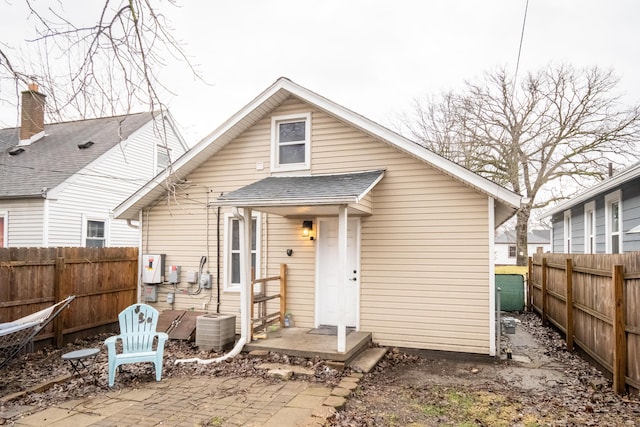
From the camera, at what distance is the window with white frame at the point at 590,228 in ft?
36.5

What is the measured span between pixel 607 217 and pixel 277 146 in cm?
825

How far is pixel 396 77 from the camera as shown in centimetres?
1942

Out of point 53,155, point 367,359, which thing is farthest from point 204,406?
point 53,155

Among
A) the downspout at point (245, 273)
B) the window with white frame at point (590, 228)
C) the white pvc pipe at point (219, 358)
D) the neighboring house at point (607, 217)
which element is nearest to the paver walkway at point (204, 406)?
the white pvc pipe at point (219, 358)

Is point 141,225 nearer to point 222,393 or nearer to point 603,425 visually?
point 222,393

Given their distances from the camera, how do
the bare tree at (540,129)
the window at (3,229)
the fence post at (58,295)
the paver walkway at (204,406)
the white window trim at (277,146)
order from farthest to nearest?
the bare tree at (540,129)
the window at (3,229)
the white window trim at (277,146)
the fence post at (58,295)
the paver walkway at (204,406)

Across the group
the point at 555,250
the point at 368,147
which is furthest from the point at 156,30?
the point at 555,250

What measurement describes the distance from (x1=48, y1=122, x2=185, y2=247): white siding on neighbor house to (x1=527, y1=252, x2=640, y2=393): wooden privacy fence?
1071cm

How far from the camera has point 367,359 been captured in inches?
264

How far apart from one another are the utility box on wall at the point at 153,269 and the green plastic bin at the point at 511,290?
30.4 ft

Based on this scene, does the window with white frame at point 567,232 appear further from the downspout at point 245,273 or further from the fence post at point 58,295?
the fence post at point 58,295

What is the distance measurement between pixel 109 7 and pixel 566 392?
692cm

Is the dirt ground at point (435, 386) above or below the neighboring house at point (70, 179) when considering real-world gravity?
below

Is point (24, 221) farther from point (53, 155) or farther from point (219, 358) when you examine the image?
point (219, 358)
